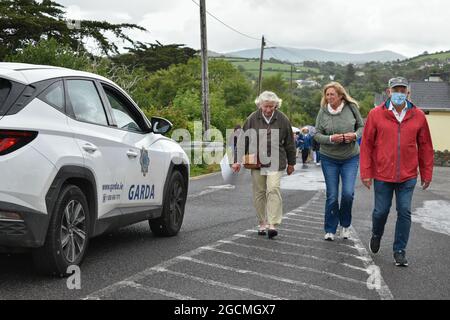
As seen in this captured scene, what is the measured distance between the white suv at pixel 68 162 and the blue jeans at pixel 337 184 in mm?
1972

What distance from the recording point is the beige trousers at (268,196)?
8.29m

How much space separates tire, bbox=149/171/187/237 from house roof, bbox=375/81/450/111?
51831 millimetres

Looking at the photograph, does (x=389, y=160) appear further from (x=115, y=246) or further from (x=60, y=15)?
(x=60, y=15)

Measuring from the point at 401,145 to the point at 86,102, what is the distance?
302 centimetres

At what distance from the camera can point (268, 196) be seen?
8352mm

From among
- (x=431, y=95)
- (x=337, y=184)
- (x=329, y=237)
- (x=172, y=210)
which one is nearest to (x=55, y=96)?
(x=172, y=210)

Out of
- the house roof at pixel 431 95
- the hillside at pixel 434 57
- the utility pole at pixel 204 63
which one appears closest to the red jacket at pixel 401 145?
the utility pole at pixel 204 63

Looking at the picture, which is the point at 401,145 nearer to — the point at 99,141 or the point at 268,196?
the point at 268,196

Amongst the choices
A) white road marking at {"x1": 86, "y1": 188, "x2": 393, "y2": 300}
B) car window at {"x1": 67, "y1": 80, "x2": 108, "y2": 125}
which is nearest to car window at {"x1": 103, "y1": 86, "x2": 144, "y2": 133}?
car window at {"x1": 67, "y1": 80, "x2": 108, "y2": 125}

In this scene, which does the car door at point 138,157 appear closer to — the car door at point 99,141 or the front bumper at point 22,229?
the car door at point 99,141

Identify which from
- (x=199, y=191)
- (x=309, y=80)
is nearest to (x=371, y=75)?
(x=309, y=80)

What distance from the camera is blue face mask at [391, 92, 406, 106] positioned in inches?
267

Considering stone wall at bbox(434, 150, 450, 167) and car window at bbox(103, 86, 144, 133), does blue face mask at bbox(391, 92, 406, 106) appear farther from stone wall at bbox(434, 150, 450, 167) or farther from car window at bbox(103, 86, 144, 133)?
stone wall at bbox(434, 150, 450, 167)
